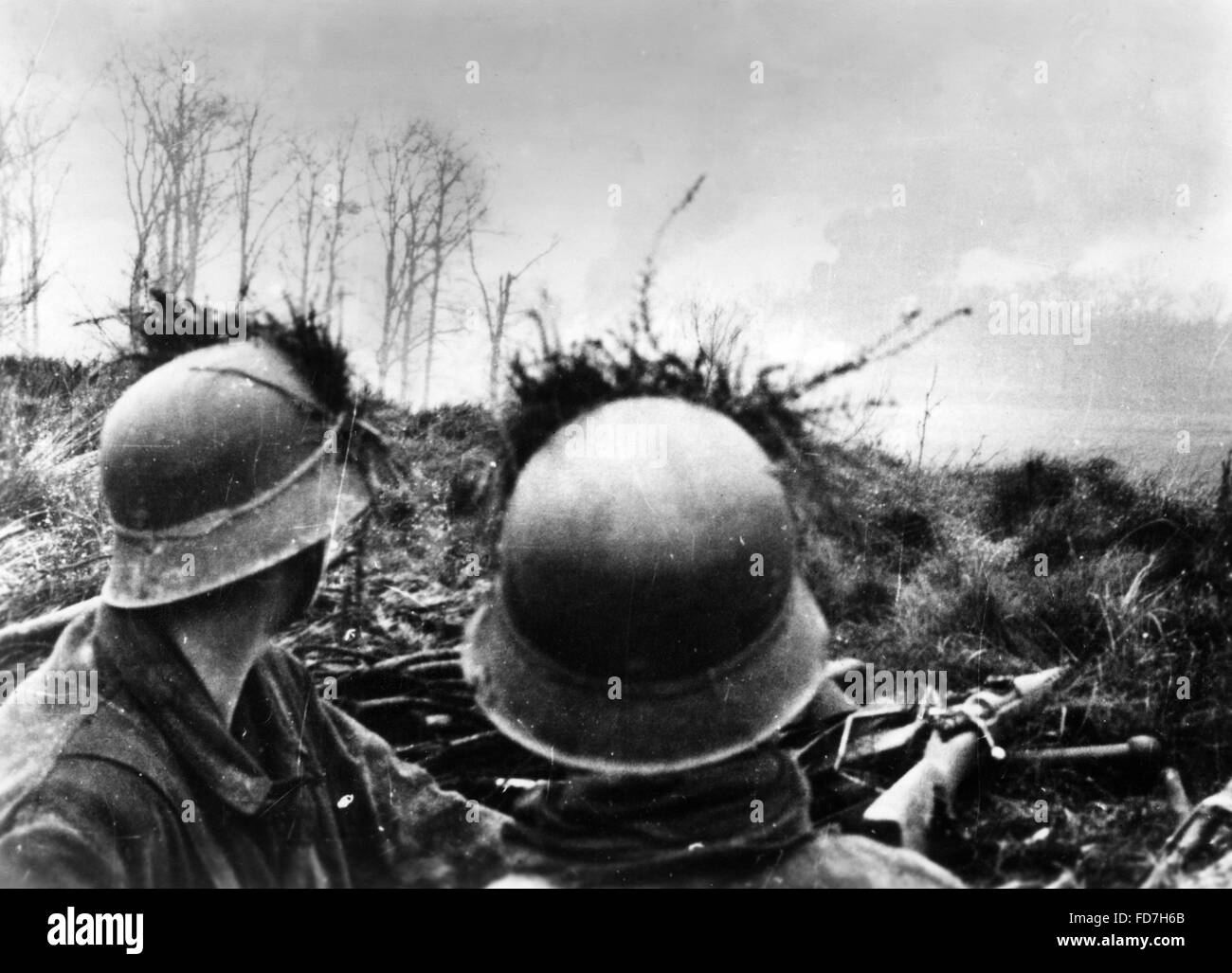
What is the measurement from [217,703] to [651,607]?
1.36 metres

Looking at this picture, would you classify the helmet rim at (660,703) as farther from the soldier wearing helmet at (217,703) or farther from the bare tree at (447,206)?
the bare tree at (447,206)

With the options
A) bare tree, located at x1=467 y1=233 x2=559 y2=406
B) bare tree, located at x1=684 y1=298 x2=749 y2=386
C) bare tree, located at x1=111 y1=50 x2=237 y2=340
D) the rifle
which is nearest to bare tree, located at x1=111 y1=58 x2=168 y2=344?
bare tree, located at x1=111 y1=50 x2=237 y2=340

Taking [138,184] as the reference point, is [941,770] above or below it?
below

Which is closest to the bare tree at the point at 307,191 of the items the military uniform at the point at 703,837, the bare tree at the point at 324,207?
the bare tree at the point at 324,207

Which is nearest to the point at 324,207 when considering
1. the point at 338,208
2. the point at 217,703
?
the point at 338,208

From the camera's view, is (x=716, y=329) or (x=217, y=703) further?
(x=716, y=329)

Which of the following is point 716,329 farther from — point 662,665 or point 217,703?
point 217,703

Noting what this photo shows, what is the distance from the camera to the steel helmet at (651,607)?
9.85ft

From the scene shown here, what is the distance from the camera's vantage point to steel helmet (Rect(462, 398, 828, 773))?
9.85 feet

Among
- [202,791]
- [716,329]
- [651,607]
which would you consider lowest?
[202,791]

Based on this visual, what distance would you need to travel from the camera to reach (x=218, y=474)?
305 centimetres

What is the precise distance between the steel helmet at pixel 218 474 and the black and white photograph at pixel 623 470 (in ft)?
0.04

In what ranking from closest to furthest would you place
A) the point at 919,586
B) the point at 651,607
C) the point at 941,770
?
1. the point at 651,607
2. the point at 941,770
3. the point at 919,586
